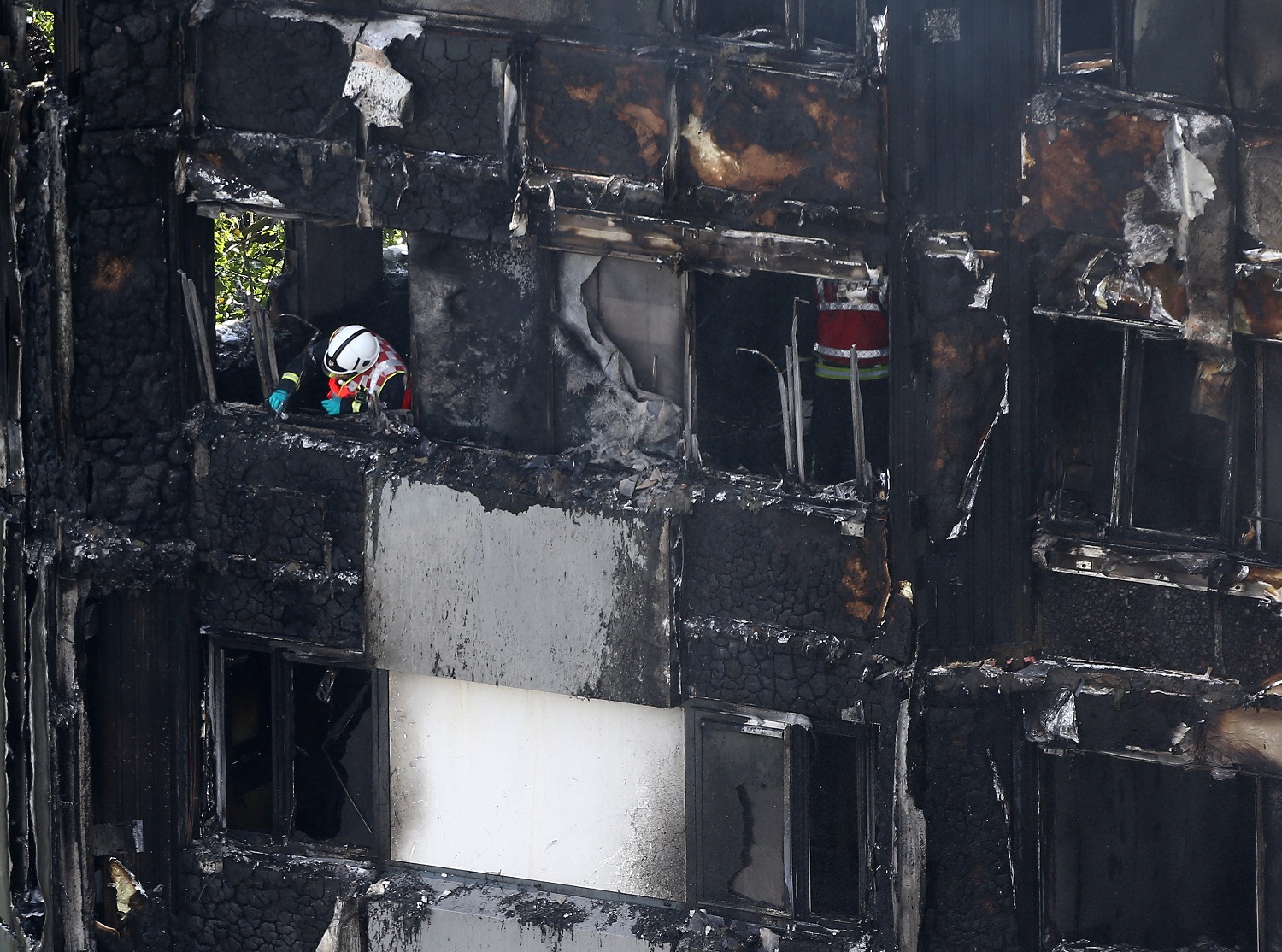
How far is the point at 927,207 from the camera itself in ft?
26.9

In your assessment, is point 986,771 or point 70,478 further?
point 70,478

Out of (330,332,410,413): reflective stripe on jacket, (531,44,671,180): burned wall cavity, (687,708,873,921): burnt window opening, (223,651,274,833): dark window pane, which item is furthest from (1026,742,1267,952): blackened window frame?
(223,651,274,833): dark window pane

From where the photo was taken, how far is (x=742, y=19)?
28.9ft

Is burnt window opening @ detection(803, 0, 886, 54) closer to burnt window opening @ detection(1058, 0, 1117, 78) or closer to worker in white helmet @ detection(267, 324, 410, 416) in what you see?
burnt window opening @ detection(1058, 0, 1117, 78)

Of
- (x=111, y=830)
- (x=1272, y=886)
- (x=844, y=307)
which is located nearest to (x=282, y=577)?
(x=111, y=830)

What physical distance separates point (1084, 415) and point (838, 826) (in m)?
2.70

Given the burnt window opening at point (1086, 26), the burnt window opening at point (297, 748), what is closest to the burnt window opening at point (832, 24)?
the burnt window opening at point (1086, 26)

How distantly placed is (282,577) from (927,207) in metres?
4.28

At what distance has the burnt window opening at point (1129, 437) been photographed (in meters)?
8.41

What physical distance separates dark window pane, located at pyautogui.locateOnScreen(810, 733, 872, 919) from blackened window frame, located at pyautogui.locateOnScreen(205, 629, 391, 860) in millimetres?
2597

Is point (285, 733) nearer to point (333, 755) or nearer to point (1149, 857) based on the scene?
point (333, 755)

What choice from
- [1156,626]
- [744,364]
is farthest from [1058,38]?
[1156,626]

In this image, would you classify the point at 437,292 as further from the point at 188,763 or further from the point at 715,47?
the point at 188,763

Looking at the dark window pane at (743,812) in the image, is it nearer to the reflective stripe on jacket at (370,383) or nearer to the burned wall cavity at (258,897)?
the burned wall cavity at (258,897)
